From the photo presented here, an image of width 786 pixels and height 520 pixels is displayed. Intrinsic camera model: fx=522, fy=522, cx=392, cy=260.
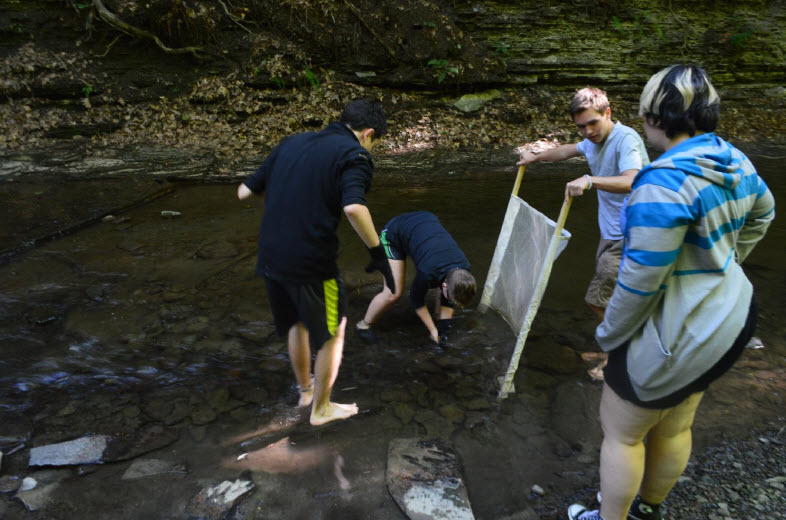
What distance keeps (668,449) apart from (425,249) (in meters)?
2.08

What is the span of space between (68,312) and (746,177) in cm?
470

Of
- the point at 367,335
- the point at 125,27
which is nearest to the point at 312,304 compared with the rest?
the point at 367,335

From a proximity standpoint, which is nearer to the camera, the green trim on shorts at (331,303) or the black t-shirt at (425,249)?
the green trim on shorts at (331,303)

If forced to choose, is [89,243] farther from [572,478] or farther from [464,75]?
[464,75]

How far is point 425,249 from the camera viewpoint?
3744mm

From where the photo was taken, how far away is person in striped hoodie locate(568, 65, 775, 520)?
161 centimetres

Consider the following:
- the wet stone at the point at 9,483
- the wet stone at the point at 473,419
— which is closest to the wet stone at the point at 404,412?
the wet stone at the point at 473,419

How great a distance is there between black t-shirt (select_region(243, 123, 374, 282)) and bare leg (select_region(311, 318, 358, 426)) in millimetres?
435

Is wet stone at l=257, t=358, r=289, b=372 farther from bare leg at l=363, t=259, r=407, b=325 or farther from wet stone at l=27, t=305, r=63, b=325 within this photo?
wet stone at l=27, t=305, r=63, b=325

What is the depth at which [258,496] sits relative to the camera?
256 cm

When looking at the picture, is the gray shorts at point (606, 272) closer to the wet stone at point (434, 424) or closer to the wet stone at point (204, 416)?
the wet stone at point (434, 424)

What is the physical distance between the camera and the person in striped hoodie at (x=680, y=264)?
5.28 feet

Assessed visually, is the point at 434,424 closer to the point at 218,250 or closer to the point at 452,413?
the point at 452,413

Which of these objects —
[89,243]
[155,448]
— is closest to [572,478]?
[155,448]
